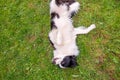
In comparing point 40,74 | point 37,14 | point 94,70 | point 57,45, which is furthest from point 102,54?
point 37,14

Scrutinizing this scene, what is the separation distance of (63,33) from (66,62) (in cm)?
66

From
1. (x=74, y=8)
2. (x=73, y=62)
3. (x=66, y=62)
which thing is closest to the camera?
(x=66, y=62)

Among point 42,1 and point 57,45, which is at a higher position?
point 42,1

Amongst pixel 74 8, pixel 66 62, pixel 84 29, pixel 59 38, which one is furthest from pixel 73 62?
pixel 74 8

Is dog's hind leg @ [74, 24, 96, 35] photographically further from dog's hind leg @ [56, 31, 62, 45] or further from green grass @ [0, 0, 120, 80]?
dog's hind leg @ [56, 31, 62, 45]

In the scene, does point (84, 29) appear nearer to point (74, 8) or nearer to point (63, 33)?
point (74, 8)

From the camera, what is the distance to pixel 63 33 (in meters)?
6.12

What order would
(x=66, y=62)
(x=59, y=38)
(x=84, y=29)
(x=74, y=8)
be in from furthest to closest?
1. (x=84, y=29)
2. (x=74, y=8)
3. (x=59, y=38)
4. (x=66, y=62)

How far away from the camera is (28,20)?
7.18 meters

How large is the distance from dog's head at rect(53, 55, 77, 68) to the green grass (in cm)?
33

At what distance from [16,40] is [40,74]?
3.66 feet

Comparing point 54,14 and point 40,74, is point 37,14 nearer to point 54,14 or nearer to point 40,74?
point 54,14

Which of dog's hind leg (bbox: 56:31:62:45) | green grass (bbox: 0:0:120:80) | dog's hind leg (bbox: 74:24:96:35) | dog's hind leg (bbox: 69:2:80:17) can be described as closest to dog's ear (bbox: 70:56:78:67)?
green grass (bbox: 0:0:120:80)

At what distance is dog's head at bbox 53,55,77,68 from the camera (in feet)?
19.0
